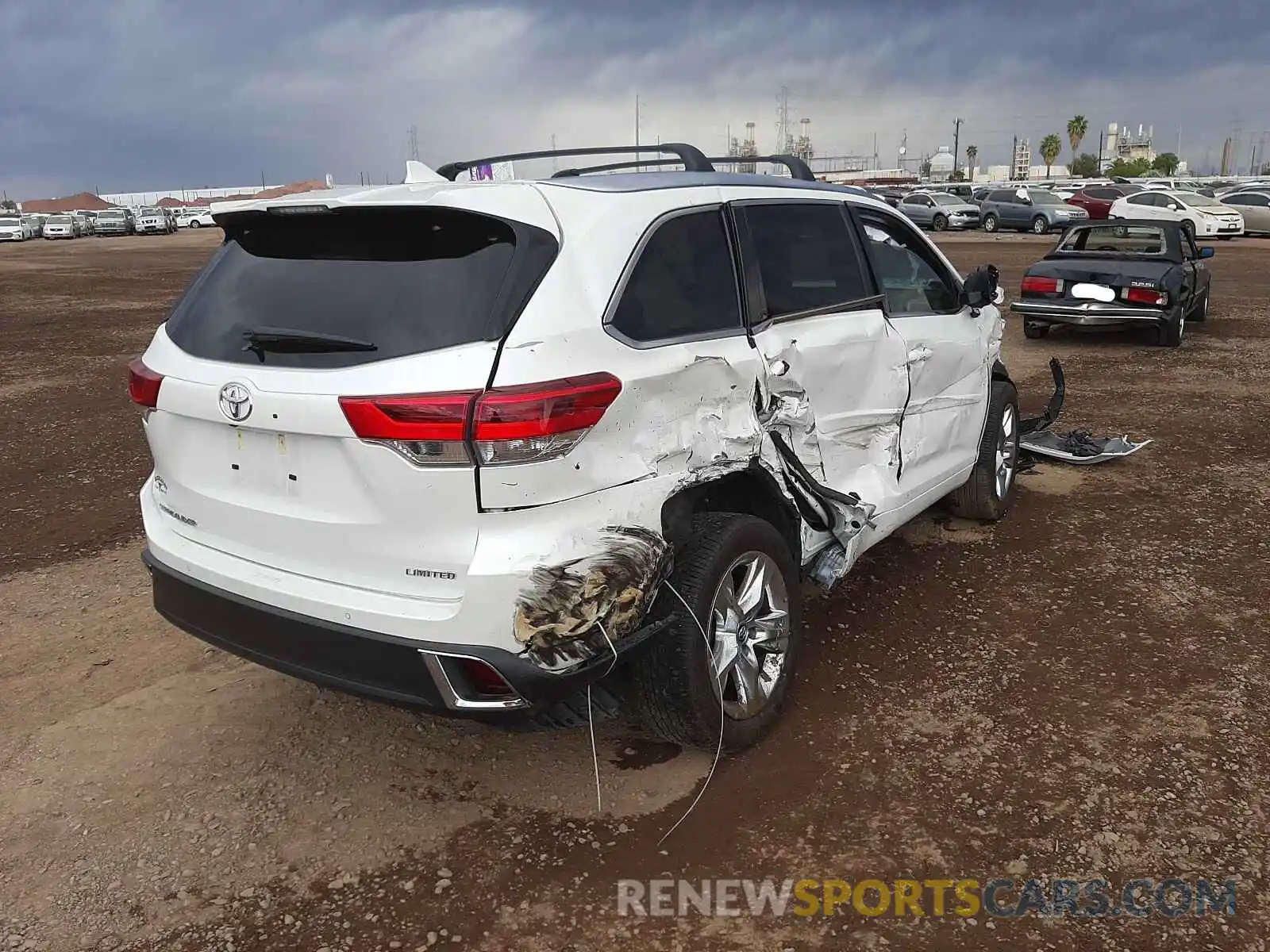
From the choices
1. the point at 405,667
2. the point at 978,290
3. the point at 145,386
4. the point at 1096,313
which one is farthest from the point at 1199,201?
the point at 405,667

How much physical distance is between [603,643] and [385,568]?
0.63 m

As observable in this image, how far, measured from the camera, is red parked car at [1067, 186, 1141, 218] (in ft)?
105

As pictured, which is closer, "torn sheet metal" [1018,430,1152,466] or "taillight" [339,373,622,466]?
"taillight" [339,373,622,466]

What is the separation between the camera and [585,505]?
8.81 ft

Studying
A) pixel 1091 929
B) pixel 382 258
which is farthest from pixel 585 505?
pixel 1091 929

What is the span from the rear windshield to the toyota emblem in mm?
103

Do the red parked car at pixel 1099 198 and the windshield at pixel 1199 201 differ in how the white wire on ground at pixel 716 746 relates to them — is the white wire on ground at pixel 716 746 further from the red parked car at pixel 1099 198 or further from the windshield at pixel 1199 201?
the windshield at pixel 1199 201

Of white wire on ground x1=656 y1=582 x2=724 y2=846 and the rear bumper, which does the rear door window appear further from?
the rear bumper

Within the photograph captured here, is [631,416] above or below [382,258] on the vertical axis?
below

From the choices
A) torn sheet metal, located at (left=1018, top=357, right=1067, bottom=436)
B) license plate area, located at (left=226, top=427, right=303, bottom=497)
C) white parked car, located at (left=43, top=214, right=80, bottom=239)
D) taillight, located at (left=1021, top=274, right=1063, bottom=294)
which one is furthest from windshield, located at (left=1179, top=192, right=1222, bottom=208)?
white parked car, located at (left=43, top=214, right=80, bottom=239)

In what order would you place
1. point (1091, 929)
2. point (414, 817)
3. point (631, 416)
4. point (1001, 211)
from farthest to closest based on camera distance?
point (1001, 211)
point (414, 817)
point (631, 416)
point (1091, 929)

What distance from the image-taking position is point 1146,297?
10953mm

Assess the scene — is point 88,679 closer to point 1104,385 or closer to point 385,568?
point 385,568

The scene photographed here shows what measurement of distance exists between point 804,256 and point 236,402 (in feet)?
7.16
